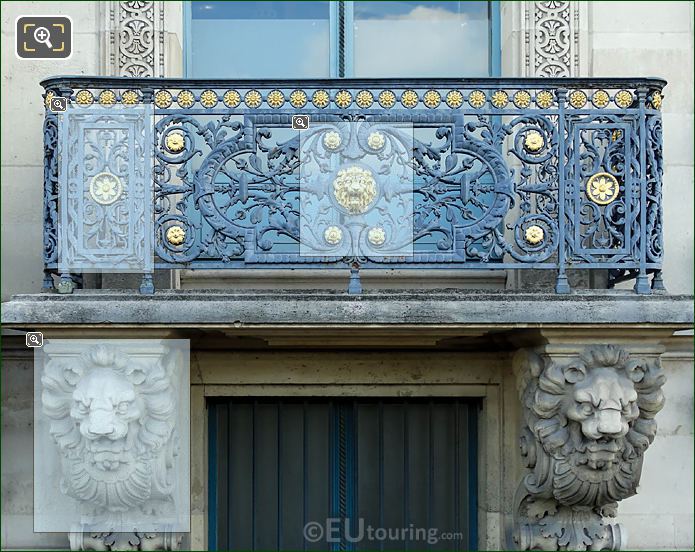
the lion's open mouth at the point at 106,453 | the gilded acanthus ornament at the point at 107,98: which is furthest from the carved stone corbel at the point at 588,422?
the gilded acanthus ornament at the point at 107,98

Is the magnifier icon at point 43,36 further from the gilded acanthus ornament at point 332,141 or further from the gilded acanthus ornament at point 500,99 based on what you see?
the gilded acanthus ornament at point 500,99

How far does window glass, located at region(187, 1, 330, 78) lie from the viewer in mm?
7004

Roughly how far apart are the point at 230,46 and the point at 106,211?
5.91 ft

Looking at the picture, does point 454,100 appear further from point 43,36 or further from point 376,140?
point 43,36

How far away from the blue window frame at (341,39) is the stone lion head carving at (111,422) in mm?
2193

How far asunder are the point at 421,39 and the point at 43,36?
2.38 m

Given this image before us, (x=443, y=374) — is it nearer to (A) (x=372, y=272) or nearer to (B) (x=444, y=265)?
(A) (x=372, y=272)

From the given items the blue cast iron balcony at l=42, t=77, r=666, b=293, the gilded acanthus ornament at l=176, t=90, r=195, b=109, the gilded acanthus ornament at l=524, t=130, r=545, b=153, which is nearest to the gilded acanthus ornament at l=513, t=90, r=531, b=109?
the blue cast iron balcony at l=42, t=77, r=666, b=293

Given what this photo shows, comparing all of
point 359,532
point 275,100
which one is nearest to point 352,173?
point 275,100

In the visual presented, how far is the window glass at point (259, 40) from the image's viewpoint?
23.0ft

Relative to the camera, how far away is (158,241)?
5793 millimetres

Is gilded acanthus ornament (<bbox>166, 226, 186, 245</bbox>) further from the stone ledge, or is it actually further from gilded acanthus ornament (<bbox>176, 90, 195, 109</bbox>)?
gilded acanthus ornament (<bbox>176, 90, 195, 109</bbox>)

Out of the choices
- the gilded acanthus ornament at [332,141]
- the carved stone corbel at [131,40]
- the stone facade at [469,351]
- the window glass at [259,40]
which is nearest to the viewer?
the gilded acanthus ornament at [332,141]

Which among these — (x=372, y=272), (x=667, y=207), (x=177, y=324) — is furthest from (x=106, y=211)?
(x=667, y=207)
